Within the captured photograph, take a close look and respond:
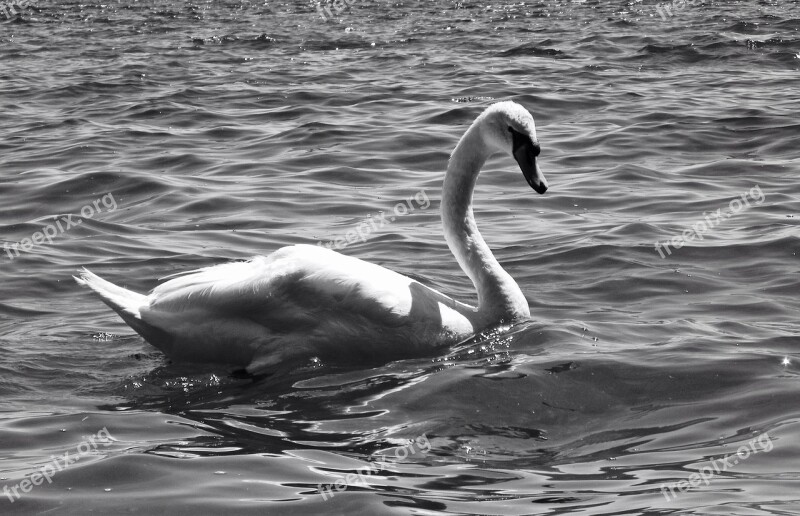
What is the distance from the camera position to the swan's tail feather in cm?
736

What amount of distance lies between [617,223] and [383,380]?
432 centimetres

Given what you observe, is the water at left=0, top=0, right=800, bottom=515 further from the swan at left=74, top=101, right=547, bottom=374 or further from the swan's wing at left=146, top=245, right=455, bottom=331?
the swan's wing at left=146, top=245, right=455, bottom=331

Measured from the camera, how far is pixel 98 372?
7215 millimetres

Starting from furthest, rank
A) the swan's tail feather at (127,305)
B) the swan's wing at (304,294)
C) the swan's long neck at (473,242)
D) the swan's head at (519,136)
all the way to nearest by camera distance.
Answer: the swan's long neck at (473,242) → the swan's head at (519,136) → the swan's tail feather at (127,305) → the swan's wing at (304,294)
